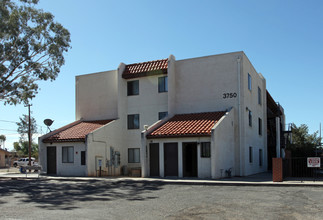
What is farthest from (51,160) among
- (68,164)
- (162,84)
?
(162,84)

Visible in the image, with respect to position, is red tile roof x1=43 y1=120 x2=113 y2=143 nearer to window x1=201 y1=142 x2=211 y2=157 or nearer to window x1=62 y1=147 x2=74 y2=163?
window x1=62 y1=147 x2=74 y2=163

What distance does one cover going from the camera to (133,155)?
27.5 metres

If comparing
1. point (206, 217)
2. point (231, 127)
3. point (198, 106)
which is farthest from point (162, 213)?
point (198, 106)

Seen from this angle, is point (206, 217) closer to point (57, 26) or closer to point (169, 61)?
point (169, 61)

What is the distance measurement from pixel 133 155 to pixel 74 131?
16.4ft

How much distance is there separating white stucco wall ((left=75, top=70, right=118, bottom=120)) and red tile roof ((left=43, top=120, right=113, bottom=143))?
0.90 metres

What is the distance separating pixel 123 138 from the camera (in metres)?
27.5

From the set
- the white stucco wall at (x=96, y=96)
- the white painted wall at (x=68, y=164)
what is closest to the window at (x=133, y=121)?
the white stucco wall at (x=96, y=96)

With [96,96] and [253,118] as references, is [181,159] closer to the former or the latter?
[253,118]

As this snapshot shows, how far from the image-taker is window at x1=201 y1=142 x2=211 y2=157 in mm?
20859

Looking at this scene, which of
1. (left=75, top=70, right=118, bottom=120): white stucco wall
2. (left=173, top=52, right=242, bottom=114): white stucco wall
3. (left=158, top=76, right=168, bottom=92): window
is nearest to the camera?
(left=173, top=52, right=242, bottom=114): white stucco wall

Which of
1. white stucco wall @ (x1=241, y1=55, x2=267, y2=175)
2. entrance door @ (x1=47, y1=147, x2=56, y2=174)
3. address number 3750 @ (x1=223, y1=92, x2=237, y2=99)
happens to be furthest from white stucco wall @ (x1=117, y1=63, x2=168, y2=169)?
white stucco wall @ (x1=241, y1=55, x2=267, y2=175)

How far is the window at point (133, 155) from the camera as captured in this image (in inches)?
1077

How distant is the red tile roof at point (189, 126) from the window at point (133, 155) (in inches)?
182
